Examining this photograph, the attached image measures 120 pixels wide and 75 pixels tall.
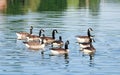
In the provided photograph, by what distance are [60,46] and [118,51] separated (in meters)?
5.28

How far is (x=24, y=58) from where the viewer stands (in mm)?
35250

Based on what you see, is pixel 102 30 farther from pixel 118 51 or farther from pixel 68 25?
pixel 118 51

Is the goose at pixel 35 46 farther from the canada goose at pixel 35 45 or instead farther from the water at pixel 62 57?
the water at pixel 62 57

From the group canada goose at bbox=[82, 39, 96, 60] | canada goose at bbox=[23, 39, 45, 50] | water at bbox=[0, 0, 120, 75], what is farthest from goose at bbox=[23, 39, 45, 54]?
canada goose at bbox=[82, 39, 96, 60]

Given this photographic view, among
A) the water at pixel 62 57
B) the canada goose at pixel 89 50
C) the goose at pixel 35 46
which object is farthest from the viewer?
the goose at pixel 35 46

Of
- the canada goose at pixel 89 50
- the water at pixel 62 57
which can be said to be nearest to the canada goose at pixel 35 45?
the water at pixel 62 57

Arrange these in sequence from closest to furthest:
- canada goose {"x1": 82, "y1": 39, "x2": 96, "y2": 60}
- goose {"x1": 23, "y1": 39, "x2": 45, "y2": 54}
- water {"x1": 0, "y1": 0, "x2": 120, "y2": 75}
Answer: water {"x1": 0, "y1": 0, "x2": 120, "y2": 75}, canada goose {"x1": 82, "y1": 39, "x2": 96, "y2": 60}, goose {"x1": 23, "y1": 39, "x2": 45, "y2": 54}

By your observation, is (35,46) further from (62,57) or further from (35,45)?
(62,57)

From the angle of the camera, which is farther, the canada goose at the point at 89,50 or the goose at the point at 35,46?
the goose at the point at 35,46

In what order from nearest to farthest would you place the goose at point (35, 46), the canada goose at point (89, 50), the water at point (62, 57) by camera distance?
the water at point (62, 57)
the canada goose at point (89, 50)
the goose at point (35, 46)

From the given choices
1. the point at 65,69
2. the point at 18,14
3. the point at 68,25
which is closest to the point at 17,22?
the point at 68,25

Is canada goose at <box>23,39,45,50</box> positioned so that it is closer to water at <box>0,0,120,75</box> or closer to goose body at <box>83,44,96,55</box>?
water at <box>0,0,120,75</box>

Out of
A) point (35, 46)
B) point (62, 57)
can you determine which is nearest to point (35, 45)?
point (35, 46)

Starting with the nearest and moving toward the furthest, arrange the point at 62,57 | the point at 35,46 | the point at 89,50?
the point at 62,57
the point at 89,50
the point at 35,46
